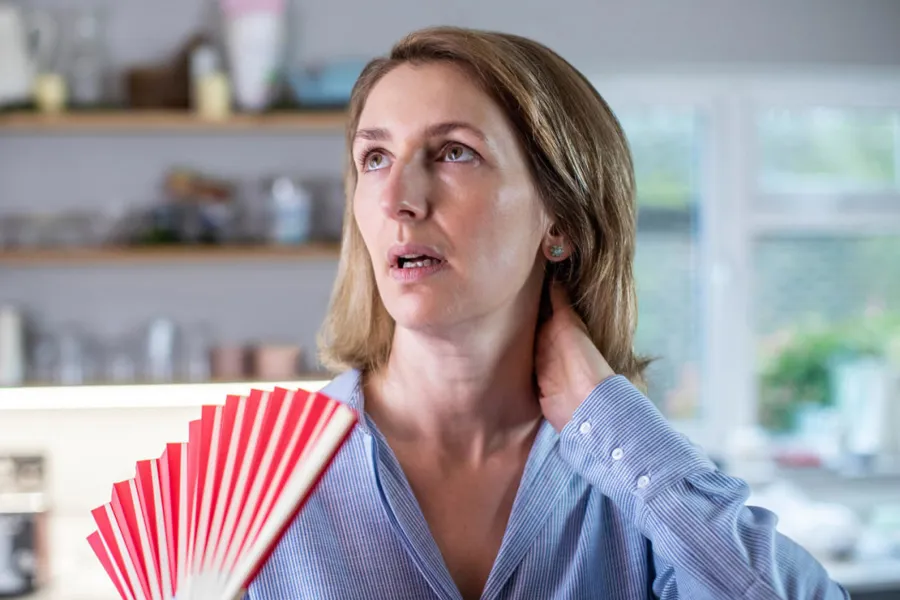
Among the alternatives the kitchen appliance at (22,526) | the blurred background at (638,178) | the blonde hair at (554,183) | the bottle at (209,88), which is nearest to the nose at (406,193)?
the blonde hair at (554,183)

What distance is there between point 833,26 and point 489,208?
335 centimetres

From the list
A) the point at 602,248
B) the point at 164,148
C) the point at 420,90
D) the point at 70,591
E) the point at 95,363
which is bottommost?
the point at 95,363

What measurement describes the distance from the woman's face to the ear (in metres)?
0.09

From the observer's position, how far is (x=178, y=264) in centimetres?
377

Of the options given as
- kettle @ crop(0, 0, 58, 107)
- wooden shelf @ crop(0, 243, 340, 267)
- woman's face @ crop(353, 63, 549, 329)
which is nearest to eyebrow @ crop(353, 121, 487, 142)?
woman's face @ crop(353, 63, 549, 329)

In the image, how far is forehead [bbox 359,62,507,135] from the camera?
3.70ft

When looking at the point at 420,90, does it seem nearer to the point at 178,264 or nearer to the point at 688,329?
the point at 178,264

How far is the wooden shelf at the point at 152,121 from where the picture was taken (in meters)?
3.54

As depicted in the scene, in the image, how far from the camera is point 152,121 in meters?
3.57

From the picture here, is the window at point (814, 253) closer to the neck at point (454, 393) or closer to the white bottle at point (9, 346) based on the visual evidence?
the white bottle at point (9, 346)

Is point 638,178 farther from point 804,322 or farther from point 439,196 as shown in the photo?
point 439,196

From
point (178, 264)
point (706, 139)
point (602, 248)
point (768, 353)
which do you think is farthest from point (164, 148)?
point (602, 248)

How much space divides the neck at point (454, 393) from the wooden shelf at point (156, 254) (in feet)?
7.94

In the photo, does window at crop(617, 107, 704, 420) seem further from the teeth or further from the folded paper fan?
the folded paper fan
